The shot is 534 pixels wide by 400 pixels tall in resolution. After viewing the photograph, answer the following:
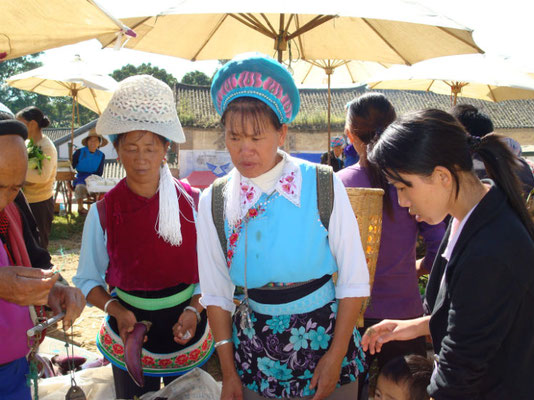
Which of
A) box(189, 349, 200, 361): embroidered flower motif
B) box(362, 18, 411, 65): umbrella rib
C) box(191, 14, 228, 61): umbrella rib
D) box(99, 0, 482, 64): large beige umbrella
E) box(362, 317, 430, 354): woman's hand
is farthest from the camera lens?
box(191, 14, 228, 61): umbrella rib

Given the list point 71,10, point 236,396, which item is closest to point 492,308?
point 236,396

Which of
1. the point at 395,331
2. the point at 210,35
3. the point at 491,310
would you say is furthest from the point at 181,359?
the point at 210,35

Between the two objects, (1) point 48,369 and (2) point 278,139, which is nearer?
(2) point 278,139

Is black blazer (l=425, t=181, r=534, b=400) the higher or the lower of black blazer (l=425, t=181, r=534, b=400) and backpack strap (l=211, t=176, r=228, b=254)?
the lower

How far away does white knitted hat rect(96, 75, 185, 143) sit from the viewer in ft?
7.01

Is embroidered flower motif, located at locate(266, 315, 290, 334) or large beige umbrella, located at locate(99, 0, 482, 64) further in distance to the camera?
large beige umbrella, located at locate(99, 0, 482, 64)

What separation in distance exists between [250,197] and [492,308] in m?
0.86

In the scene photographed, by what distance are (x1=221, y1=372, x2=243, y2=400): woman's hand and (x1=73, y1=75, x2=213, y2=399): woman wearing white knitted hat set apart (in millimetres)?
497

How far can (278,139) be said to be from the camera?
173cm

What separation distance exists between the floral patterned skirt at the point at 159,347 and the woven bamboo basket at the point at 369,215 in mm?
915

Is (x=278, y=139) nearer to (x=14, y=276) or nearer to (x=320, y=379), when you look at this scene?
(x=320, y=379)

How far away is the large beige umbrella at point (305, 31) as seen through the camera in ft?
10.0

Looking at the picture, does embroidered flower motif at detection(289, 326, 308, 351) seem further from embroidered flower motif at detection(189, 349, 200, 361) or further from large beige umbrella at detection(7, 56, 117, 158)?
large beige umbrella at detection(7, 56, 117, 158)

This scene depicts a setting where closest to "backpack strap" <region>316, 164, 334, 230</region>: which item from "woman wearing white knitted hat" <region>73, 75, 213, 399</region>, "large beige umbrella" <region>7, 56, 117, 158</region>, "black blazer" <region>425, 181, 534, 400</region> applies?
"black blazer" <region>425, 181, 534, 400</region>
